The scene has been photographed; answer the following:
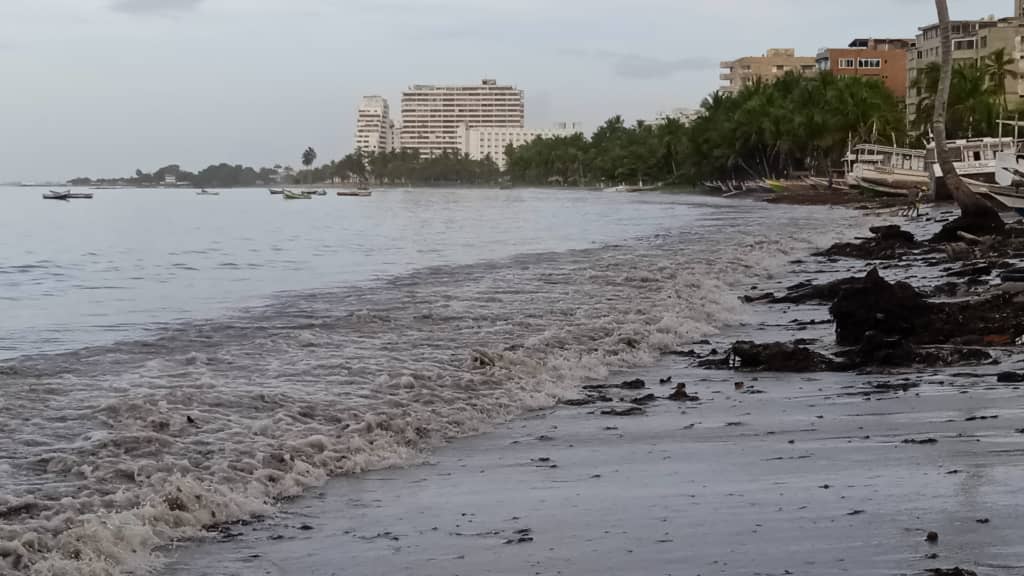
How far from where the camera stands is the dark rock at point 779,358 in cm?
1071

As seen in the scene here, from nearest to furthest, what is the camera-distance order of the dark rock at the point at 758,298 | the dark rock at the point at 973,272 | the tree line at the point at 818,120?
1. the dark rock at the point at 758,298
2. the dark rock at the point at 973,272
3. the tree line at the point at 818,120

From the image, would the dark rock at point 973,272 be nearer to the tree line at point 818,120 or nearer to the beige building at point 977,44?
the tree line at point 818,120

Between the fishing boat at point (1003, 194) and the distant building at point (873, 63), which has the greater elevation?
the distant building at point (873, 63)

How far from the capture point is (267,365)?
37.8ft

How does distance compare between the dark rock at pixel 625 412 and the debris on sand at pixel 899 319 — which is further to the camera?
the debris on sand at pixel 899 319

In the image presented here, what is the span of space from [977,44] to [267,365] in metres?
124

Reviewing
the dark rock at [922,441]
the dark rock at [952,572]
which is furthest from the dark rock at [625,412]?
the dark rock at [952,572]

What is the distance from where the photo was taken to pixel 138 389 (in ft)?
32.7

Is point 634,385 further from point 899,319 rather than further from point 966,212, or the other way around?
point 966,212

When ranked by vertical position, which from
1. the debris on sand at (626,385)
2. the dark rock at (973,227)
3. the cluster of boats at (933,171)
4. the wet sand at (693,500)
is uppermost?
the cluster of boats at (933,171)

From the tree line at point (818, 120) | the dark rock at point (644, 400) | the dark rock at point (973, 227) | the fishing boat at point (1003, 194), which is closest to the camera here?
the dark rock at point (644, 400)

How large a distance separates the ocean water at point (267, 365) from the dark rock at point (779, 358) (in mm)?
1368

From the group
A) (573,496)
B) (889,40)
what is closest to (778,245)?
(573,496)

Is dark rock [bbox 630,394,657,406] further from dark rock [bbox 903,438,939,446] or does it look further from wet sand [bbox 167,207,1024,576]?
dark rock [bbox 903,438,939,446]
